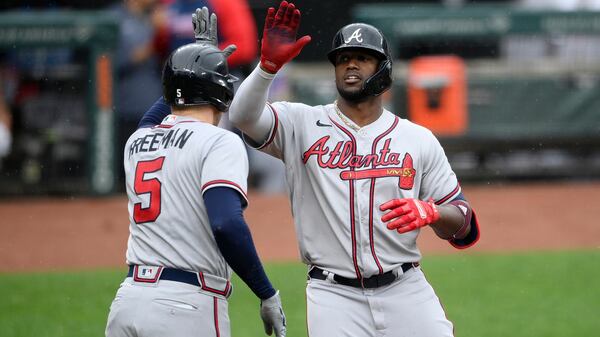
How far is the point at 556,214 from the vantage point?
36.7 ft

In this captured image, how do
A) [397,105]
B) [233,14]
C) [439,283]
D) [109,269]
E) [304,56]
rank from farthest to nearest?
[304,56]
[397,105]
[233,14]
[109,269]
[439,283]

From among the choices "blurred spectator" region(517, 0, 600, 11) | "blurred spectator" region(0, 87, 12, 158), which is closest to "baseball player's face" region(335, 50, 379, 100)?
"blurred spectator" region(0, 87, 12, 158)

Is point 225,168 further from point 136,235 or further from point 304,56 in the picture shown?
point 304,56

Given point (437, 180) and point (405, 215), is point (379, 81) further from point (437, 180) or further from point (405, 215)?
point (405, 215)

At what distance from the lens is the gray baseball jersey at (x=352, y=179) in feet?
13.6

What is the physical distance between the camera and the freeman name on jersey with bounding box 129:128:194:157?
12.1ft

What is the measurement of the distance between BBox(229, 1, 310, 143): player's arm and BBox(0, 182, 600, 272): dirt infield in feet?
17.6

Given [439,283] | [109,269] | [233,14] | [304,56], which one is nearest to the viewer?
[439,283]

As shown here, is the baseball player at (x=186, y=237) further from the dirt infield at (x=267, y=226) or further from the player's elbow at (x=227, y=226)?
the dirt infield at (x=267, y=226)

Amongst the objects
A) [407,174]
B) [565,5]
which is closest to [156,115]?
[407,174]

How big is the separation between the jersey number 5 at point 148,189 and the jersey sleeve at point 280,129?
→ 68 centimetres

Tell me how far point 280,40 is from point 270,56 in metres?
0.08

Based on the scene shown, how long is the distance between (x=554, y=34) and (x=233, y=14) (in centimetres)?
389

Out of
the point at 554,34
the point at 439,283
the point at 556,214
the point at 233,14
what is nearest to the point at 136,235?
the point at 439,283
